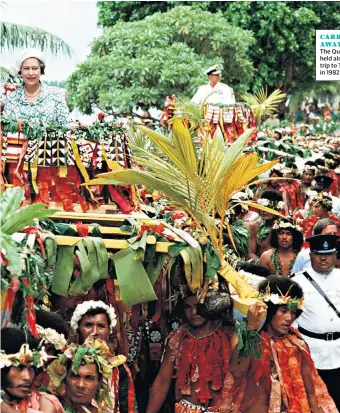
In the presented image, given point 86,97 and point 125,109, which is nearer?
point 125,109

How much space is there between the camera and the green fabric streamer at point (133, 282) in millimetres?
8211

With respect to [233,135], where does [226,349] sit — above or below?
below

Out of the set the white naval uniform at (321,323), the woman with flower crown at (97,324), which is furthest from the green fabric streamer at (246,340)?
the white naval uniform at (321,323)

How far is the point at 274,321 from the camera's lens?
891cm

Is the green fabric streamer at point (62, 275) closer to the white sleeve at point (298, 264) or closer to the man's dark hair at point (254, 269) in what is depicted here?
the man's dark hair at point (254, 269)

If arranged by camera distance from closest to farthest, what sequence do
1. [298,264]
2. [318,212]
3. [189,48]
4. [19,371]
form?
[19,371], [298,264], [318,212], [189,48]

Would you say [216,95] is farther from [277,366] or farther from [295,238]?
[277,366]

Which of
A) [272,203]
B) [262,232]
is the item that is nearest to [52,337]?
[262,232]

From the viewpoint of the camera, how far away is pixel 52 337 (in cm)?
744

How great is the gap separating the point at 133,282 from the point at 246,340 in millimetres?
888

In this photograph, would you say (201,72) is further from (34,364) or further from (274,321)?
(34,364)

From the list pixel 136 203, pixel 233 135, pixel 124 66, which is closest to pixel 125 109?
pixel 124 66

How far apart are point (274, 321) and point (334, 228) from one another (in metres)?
3.27

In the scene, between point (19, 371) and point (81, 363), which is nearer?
point (19, 371)
